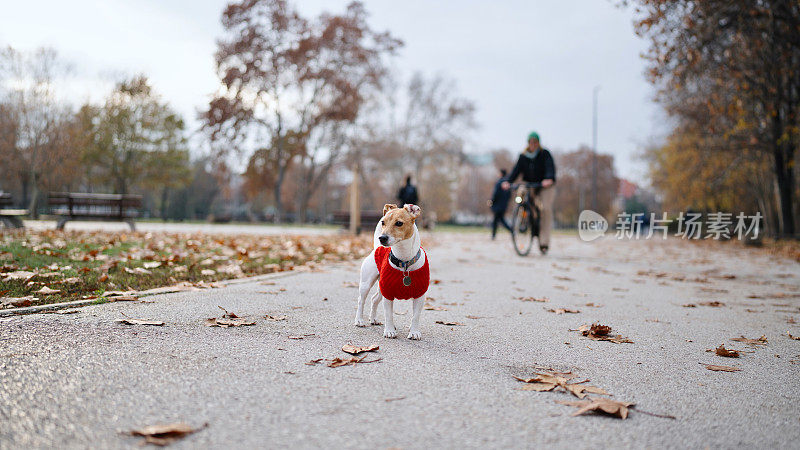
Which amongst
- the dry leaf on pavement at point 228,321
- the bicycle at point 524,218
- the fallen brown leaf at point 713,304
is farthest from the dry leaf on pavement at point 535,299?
the bicycle at point 524,218

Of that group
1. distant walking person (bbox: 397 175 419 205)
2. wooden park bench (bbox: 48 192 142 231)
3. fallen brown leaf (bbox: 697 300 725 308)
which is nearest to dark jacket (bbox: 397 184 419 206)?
distant walking person (bbox: 397 175 419 205)

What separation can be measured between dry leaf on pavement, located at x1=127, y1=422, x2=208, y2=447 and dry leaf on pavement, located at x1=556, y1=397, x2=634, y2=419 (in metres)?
1.56

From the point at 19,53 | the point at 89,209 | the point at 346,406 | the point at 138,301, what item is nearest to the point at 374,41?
the point at 19,53

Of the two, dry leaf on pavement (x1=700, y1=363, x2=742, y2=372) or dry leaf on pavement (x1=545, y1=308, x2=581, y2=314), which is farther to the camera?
dry leaf on pavement (x1=545, y1=308, x2=581, y2=314)

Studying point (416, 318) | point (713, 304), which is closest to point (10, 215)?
point (416, 318)

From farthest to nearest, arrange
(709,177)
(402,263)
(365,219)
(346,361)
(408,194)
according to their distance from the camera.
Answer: (709,177), (365,219), (408,194), (402,263), (346,361)

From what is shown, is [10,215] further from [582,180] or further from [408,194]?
[582,180]

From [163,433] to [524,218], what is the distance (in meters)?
9.61

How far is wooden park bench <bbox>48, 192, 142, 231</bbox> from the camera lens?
52.3ft

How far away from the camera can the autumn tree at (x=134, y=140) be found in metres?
40.9

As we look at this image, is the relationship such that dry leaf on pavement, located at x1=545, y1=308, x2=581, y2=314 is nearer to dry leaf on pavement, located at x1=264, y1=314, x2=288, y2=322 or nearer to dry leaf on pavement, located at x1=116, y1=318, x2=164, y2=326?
dry leaf on pavement, located at x1=264, y1=314, x2=288, y2=322

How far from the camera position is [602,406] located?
98.0 inches

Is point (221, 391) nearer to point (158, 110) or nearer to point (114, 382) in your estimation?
point (114, 382)

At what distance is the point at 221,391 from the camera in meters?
2.54
